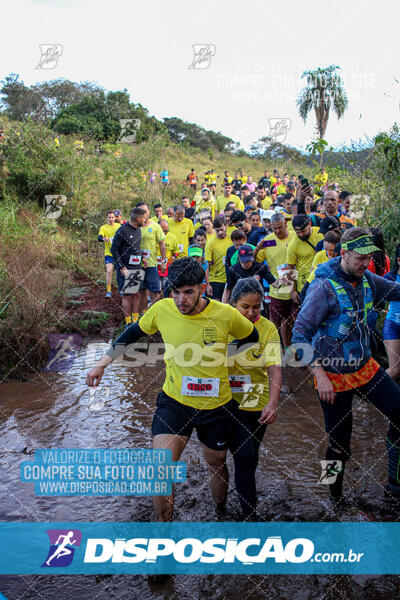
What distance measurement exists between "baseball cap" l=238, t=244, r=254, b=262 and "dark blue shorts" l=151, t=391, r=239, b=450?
3.36 metres

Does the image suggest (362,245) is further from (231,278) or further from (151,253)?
(151,253)

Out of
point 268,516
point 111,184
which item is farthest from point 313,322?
point 111,184

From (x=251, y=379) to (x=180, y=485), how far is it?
136 centimetres

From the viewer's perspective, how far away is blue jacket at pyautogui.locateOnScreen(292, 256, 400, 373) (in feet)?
11.5

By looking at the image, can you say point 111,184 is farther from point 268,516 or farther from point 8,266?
point 268,516

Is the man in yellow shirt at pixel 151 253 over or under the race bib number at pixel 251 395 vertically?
over

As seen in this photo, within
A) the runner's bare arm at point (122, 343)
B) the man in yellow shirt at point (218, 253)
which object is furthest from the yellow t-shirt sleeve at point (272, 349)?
the man in yellow shirt at point (218, 253)

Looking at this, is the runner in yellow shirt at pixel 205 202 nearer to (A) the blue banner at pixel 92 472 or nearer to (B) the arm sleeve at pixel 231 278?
(B) the arm sleeve at pixel 231 278

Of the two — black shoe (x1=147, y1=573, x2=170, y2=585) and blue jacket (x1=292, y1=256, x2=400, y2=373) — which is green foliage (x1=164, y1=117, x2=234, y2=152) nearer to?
blue jacket (x1=292, y1=256, x2=400, y2=373)

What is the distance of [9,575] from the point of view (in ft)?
11.1

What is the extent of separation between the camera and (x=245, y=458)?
11.3 ft

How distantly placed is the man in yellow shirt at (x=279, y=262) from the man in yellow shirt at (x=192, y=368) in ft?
11.5

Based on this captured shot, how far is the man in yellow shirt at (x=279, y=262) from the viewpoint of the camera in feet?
22.5

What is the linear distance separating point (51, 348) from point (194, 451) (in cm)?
403
